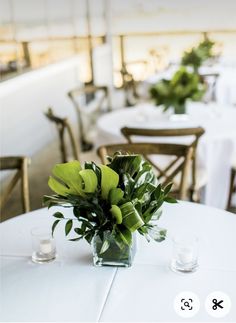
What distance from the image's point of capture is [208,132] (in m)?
2.64

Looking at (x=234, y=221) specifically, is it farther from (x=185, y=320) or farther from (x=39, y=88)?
(x=39, y=88)

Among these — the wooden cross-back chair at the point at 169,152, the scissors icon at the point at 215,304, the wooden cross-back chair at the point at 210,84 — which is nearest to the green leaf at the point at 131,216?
the scissors icon at the point at 215,304

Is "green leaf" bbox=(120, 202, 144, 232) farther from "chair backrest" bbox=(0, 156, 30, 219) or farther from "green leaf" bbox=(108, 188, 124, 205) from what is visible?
"chair backrest" bbox=(0, 156, 30, 219)

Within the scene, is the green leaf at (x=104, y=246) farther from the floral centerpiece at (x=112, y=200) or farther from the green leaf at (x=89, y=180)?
the green leaf at (x=89, y=180)

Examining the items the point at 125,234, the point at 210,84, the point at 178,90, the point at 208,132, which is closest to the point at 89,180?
the point at 125,234

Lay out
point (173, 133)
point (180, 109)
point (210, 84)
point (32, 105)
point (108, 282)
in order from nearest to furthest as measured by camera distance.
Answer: point (108, 282) < point (173, 133) < point (180, 109) < point (32, 105) < point (210, 84)

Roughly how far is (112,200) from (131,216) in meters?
0.06

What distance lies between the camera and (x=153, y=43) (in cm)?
753

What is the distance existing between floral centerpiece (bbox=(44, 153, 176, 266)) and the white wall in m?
2.71

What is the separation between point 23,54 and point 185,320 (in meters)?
3.77

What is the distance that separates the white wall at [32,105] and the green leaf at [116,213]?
2.79m

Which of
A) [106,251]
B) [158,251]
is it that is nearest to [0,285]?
[106,251]

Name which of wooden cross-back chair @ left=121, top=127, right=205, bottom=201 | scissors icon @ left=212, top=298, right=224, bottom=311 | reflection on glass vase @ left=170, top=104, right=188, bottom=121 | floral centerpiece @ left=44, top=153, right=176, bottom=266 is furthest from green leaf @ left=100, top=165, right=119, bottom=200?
reflection on glass vase @ left=170, top=104, right=188, bottom=121

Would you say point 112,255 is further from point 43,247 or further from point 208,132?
point 208,132
